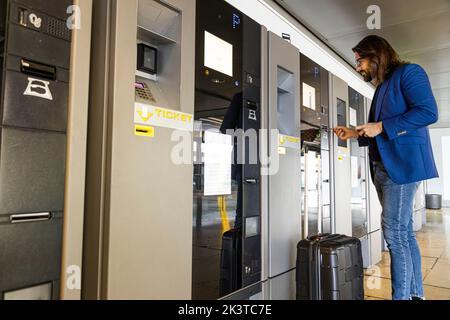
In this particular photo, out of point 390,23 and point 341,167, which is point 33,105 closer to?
point 341,167

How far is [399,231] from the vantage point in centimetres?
171

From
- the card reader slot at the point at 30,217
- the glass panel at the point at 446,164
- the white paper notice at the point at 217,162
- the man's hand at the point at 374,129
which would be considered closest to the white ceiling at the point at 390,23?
the man's hand at the point at 374,129

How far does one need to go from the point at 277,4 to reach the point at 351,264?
2.13 meters

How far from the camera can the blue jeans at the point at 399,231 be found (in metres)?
1.67

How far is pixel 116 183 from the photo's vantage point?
1104 mm

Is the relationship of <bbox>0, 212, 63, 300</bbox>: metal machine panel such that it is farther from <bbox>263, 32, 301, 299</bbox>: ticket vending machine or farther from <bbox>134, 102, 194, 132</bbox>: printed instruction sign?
<bbox>263, 32, 301, 299</bbox>: ticket vending machine

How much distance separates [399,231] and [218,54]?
Result: 1.30 metres

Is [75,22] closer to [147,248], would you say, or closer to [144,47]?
[144,47]

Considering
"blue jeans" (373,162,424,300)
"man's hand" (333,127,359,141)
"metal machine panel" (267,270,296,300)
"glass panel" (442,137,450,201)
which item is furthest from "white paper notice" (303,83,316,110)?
"glass panel" (442,137,450,201)

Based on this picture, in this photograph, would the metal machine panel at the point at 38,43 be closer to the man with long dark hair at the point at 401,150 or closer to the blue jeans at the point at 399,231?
the man with long dark hair at the point at 401,150

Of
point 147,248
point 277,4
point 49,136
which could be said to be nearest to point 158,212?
point 147,248

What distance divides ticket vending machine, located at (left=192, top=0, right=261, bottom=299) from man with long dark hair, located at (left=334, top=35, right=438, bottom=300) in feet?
2.19

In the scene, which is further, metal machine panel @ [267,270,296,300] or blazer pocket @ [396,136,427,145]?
metal machine panel @ [267,270,296,300]

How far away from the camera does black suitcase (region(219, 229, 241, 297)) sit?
1572mm
